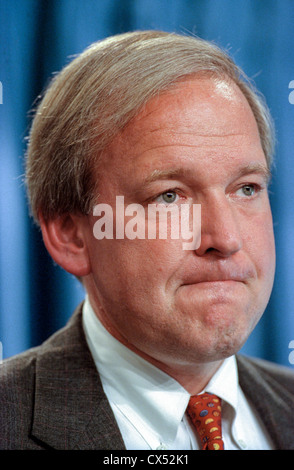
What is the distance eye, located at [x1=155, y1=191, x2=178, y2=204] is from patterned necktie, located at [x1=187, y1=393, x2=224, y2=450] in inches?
18.2

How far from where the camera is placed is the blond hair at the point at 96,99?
116cm

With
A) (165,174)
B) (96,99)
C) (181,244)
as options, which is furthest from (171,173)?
(96,99)

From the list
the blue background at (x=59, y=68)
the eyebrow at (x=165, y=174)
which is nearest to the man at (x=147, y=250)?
the eyebrow at (x=165, y=174)

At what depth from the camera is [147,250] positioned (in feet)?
3.65

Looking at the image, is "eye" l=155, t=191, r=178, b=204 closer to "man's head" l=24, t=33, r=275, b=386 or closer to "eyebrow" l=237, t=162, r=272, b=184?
"man's head" l=24, t=33, r=275, b=386

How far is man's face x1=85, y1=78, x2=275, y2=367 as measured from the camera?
3.56 ft

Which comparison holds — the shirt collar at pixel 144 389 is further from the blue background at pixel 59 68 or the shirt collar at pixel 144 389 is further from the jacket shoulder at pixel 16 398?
the blue background at pixel 59 68

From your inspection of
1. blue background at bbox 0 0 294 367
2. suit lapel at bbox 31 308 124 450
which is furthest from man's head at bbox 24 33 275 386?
blue background at bbox 0 0 294 367

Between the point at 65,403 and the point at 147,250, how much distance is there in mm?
390

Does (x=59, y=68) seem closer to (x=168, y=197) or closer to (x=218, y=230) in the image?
(x=168, y=197)

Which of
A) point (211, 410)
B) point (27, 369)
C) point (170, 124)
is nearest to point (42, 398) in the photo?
point (27, 369)

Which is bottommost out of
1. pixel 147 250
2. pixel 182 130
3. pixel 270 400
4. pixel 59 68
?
pixel 270 400

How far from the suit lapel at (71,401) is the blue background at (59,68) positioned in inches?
6.8

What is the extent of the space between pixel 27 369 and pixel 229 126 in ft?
2.37
